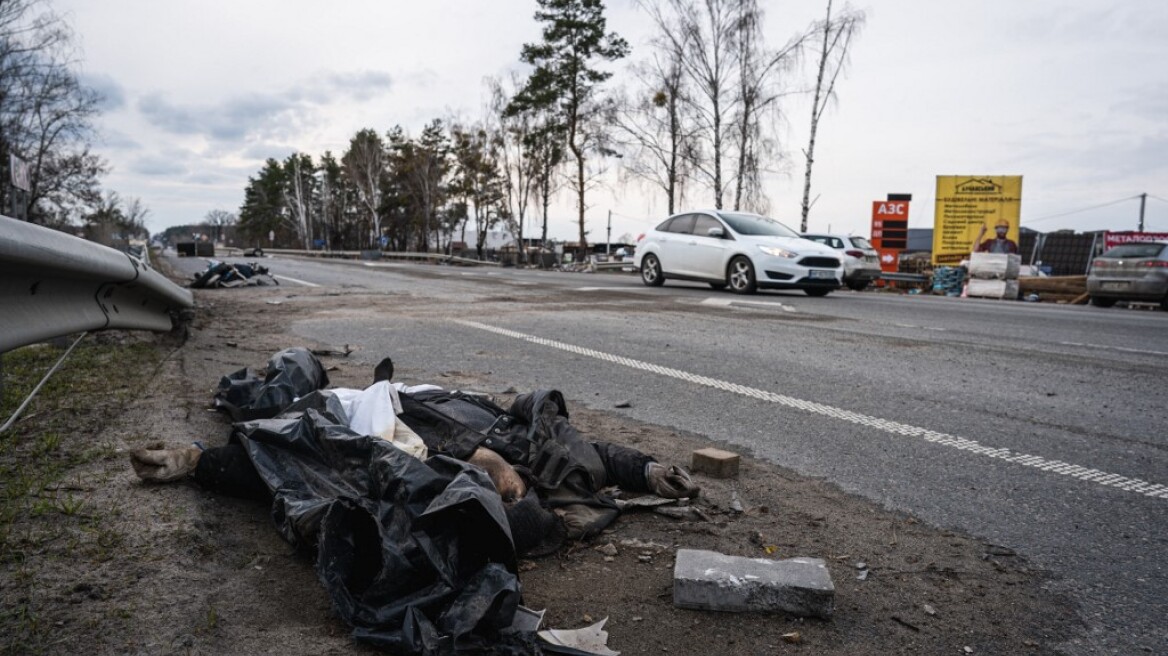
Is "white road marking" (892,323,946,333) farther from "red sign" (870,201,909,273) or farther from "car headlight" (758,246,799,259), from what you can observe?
"red sign" (870,201,909,273)

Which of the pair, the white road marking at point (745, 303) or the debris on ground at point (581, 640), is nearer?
the debris on ground at point (581, 640)

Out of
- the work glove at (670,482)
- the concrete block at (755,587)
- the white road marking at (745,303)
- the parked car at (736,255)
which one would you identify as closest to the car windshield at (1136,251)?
the parked car at (736,255)

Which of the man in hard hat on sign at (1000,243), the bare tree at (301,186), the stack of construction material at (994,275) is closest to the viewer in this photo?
the stack of construction material at (994,275)

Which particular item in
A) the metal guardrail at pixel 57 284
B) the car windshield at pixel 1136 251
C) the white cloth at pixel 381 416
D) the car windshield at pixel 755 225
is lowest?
the white cloth at pixel 381 416

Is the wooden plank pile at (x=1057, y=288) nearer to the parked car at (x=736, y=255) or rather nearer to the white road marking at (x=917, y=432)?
the parked car at (x=736, y=255)

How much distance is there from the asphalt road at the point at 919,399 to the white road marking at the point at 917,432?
14 mm

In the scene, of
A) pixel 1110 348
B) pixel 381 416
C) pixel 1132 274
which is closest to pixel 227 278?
pixel 381 416

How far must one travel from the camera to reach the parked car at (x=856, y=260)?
21.0m

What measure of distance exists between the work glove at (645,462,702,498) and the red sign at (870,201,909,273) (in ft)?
80.2

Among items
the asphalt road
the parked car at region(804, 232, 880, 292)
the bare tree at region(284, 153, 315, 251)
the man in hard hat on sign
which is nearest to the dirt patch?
the asphalt road

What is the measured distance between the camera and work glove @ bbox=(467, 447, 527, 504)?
2652mm

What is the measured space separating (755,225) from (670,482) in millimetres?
12681

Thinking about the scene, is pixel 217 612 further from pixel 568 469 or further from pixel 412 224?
pixel 412 224

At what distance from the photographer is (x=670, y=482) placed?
292 centimetres
